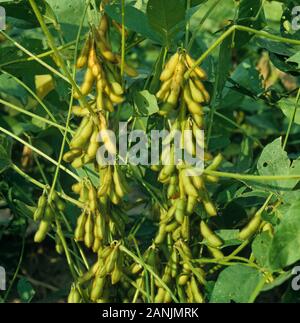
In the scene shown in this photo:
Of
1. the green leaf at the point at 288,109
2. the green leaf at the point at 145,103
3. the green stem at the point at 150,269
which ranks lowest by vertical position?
the green stem at the point at 150,269

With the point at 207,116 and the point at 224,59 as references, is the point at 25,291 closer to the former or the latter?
the point at 207,116

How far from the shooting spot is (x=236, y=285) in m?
1.57

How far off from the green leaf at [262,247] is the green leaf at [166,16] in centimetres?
45

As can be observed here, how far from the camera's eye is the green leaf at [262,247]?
1.56 m

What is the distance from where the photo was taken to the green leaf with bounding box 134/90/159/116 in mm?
1654

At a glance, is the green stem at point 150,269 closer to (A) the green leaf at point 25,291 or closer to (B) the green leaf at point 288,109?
(A) the green leaf at point 25,291

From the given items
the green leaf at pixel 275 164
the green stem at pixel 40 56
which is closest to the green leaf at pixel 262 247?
the green leaf at pixel 275 164

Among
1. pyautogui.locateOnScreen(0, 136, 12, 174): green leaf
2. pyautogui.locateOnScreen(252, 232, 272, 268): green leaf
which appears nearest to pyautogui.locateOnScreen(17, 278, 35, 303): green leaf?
pyautogui.locateOnScreen(0, 136, 12, 174): green leaf

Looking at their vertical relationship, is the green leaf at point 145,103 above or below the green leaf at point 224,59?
below

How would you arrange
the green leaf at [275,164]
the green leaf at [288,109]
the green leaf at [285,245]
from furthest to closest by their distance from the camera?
the green leaf at [288,109], the green leaf at [275,164], the green leaf at [285,245]

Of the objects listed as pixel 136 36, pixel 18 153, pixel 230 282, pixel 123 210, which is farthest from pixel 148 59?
pixel 230 282

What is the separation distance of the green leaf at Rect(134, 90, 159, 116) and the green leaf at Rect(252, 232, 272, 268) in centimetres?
34

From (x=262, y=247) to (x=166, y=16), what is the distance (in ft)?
1.66

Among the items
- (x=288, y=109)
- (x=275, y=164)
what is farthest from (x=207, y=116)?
(x=275, y=164)
